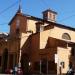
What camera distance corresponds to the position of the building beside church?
39625mm

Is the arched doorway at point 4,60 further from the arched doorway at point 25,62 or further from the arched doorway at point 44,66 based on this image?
the arched doorway at point 44,66

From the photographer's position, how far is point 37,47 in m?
44.0

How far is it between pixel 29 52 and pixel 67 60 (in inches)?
324

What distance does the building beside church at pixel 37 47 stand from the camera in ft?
130

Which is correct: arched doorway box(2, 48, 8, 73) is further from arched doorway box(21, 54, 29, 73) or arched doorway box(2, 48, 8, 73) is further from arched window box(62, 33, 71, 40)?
arched window box(62, 33, 71, 40)

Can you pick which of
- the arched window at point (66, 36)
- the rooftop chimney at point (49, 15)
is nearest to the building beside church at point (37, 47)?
the arched window at point (66, 36)

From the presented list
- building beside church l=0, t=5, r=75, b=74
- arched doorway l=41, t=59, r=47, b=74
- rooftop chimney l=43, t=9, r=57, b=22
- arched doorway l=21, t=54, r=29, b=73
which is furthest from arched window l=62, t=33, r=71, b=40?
arched doorway l=41, t=59, r=47, b=74

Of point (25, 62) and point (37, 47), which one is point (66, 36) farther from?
point (25, 62)

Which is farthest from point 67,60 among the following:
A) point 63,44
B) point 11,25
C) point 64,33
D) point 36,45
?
point 11,25

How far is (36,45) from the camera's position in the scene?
4438cm

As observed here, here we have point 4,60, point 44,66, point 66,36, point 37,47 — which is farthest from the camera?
point 66,36

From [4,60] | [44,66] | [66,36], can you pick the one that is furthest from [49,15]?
[44,66]

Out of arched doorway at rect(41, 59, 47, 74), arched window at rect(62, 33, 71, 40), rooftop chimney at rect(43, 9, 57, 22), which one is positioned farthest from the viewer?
Answer: rooftop chimney at rect(43, 9, 57, 22)

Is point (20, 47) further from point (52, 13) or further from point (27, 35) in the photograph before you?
point (52, 13)
